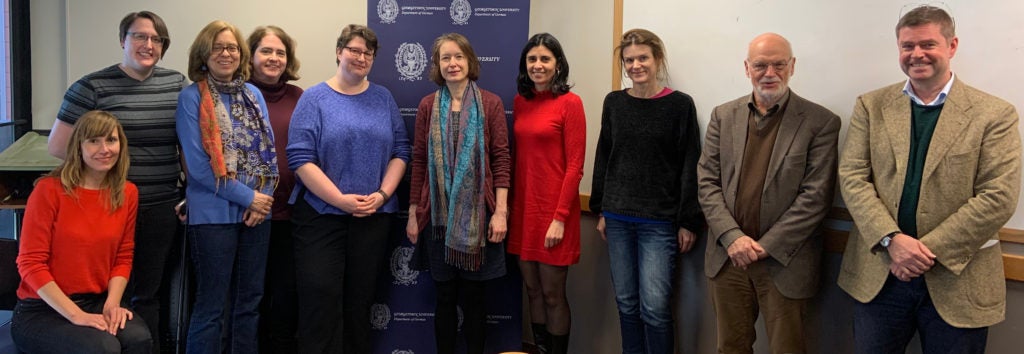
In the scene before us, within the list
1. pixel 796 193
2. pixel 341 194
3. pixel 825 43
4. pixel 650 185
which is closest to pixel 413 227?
pixel 341 194

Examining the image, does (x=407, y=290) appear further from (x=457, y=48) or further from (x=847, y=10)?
(x=847, y=10)

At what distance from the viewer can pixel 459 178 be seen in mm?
2969

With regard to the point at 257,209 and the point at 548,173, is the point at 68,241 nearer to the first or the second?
the point at 257,209

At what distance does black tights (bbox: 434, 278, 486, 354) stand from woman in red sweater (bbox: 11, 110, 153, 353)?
1.13m

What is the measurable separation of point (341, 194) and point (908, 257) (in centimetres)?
202

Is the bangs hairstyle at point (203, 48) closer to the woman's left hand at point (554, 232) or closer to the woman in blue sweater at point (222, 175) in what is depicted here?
the woman in blue sweater at point (222, 175)

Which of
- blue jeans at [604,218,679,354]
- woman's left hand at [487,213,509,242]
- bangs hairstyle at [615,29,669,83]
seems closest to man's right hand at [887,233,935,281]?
A: blue jeans at [604,218,679,354]

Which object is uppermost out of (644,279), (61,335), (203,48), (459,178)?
(203,48)

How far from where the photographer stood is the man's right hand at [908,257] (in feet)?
6.70

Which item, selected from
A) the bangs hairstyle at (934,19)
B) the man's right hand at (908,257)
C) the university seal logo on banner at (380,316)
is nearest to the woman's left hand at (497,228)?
the university seal logo on banner at (380,316)

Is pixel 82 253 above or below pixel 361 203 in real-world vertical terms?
below

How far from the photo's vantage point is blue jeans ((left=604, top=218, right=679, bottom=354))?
2822 mm

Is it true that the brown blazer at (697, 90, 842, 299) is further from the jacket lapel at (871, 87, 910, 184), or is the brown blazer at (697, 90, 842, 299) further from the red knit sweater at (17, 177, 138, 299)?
the red knit sweater at (17, 177, 138, 299)

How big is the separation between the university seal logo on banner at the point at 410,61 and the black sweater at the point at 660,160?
1043mm
